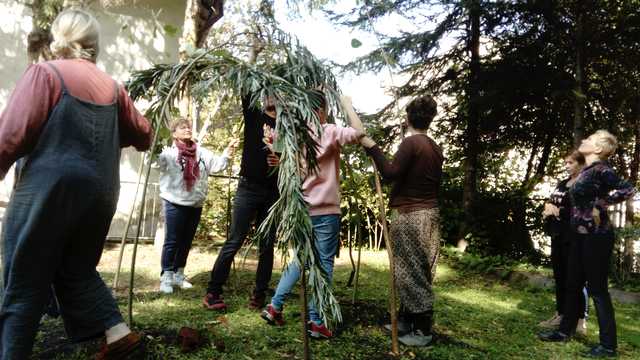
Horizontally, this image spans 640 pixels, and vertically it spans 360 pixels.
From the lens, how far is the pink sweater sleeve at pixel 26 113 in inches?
78.2

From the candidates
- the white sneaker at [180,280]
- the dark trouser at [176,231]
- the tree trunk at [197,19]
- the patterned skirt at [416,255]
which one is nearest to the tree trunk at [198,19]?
the tree trunk at [197,19]

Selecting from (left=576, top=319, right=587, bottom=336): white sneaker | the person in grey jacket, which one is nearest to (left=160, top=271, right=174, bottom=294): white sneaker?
the person in grey jacket

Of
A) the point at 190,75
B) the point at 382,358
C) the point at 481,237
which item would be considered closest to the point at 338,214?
the point at 382,358

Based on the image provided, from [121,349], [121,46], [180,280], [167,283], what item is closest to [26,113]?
[121,349]

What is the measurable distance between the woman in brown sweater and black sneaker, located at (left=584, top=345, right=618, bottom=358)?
1193mm

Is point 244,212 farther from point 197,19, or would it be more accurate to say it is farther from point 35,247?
point 197,19

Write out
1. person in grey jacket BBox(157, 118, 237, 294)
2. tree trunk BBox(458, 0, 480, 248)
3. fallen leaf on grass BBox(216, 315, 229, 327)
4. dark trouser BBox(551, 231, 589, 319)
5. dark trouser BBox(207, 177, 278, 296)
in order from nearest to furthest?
fallen leaf on grass BBox(216, 315, 229, 327), dark trouser BBox(207, 177, 278, 296), dark trouser BBox(551, 231, 589, 319), person in grey jacket BBox(157, 118, 237, 294), tree trunk BBox(458, 0, 480, 248)

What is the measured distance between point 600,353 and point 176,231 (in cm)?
348

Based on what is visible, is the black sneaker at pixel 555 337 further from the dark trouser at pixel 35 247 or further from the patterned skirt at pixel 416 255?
the dark trouser at pixel 35 247

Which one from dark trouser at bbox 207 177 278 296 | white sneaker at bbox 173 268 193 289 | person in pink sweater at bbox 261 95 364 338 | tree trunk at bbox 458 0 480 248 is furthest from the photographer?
tree trunk at bbox 458 0 480 248

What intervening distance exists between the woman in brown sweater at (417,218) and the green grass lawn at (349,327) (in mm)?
312

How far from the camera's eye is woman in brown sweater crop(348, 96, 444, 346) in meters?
3.37

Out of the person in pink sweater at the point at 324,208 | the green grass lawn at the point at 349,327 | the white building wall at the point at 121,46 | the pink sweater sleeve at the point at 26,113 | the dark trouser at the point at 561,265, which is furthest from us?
the white building wall at the point at 121,46

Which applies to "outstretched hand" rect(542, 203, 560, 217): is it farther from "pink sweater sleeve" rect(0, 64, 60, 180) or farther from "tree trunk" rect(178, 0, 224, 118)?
"tree trunk" rect(178, 0, 224, 118)
